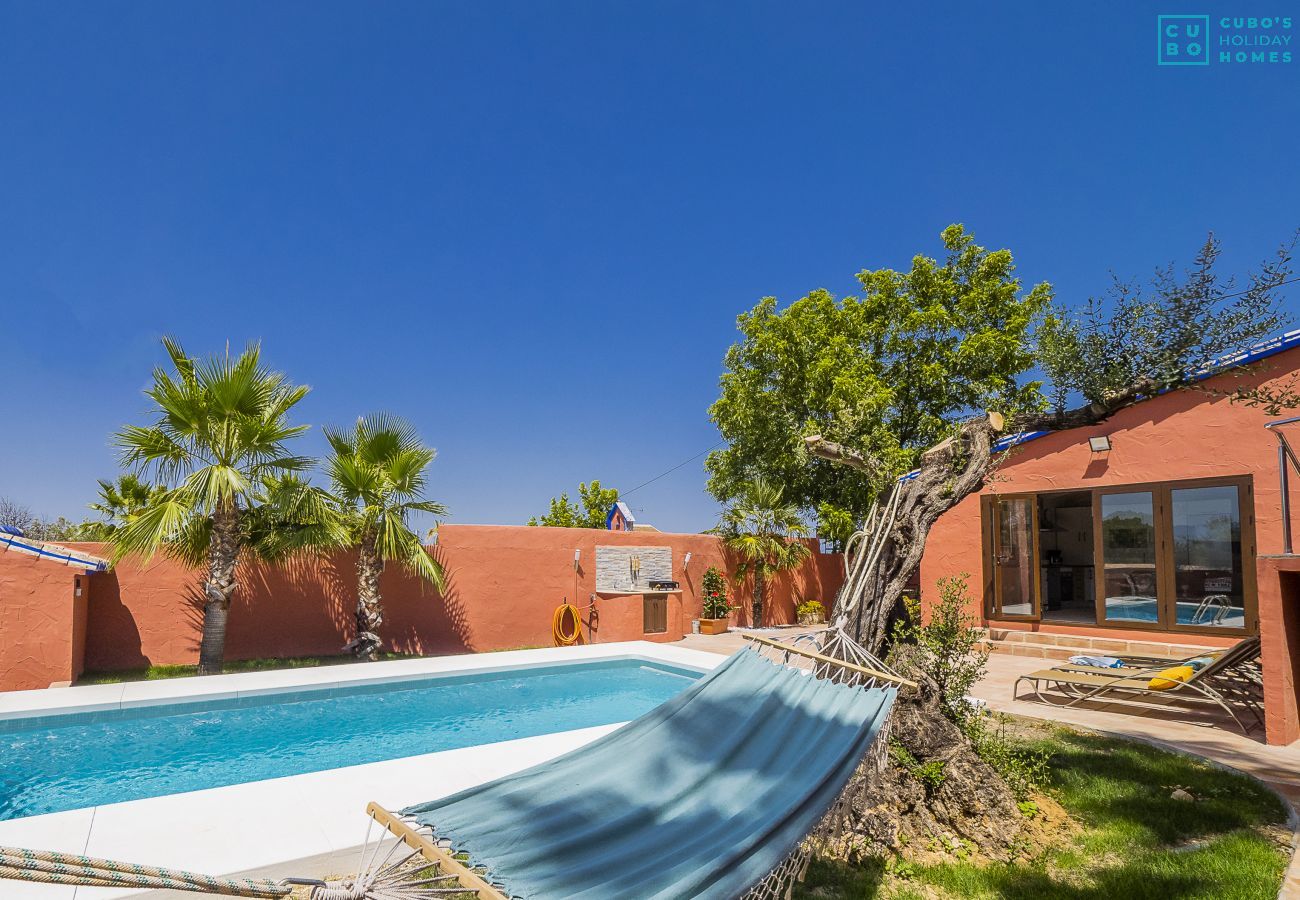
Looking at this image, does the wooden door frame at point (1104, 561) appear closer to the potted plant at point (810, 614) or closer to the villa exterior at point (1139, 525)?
the villa exterior at point (1139, 525)

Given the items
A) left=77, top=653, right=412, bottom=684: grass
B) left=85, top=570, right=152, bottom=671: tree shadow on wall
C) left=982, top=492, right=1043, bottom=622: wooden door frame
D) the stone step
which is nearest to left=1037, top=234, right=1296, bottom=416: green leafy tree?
the stone step

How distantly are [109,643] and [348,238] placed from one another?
11739mm

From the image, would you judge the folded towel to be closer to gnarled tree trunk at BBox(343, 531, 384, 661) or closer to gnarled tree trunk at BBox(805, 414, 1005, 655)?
gnarled tree trunk at BBox(805, 414, 1005, 655)

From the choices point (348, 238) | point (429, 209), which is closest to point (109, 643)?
point (348, 238)

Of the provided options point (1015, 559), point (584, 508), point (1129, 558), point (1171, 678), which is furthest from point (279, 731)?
point (584, 508)

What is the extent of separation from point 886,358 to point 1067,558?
6897 mm

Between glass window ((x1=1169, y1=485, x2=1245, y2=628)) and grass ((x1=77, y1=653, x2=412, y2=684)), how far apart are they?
11.1 meters

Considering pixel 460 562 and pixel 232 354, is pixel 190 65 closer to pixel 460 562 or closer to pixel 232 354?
pixel 232 354

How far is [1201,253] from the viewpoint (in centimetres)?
487

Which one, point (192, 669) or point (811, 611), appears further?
point (811, 611)

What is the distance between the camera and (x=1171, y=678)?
6.87m

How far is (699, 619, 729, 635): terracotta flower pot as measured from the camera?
14.3 metres

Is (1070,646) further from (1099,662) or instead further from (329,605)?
(329,605)

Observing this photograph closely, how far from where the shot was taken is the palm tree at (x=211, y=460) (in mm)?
8781
